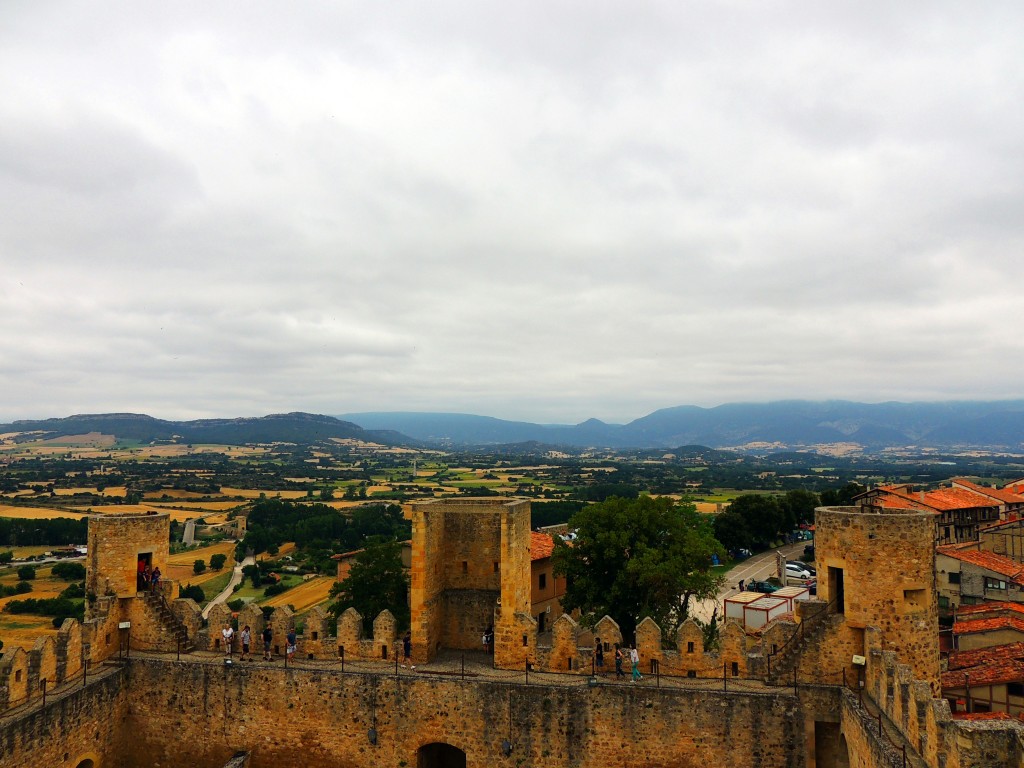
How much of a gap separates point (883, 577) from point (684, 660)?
4975mm

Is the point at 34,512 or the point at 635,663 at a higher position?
the point at 635,663

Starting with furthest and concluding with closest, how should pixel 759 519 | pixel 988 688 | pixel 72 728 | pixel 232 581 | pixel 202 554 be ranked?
pixel 202 554 < pixel 759 519 < pixel 232 581 < pixel 988 688 < pixel 72 728

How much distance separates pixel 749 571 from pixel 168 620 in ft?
164

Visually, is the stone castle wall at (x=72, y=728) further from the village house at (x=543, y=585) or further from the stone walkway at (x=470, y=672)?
the village house at (x=543, y=585)

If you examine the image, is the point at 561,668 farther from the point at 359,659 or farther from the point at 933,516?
the point at 933,516

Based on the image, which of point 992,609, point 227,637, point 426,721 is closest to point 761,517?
point 992,609

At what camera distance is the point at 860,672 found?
1491cm

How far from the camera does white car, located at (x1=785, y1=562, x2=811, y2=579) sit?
51125mm

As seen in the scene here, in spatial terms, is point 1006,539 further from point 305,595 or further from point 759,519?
point 305,595

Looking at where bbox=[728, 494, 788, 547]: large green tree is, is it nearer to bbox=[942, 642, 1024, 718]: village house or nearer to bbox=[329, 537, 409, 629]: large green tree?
bbox=[942, 642, 1024, 718]: village house

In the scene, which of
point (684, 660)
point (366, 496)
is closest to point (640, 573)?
point (684, 660)

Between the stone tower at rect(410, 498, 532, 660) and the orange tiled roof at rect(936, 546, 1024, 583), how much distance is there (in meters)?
30.4

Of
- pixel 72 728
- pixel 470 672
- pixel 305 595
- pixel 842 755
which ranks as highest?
pixel 470 672

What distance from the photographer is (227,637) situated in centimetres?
1812
